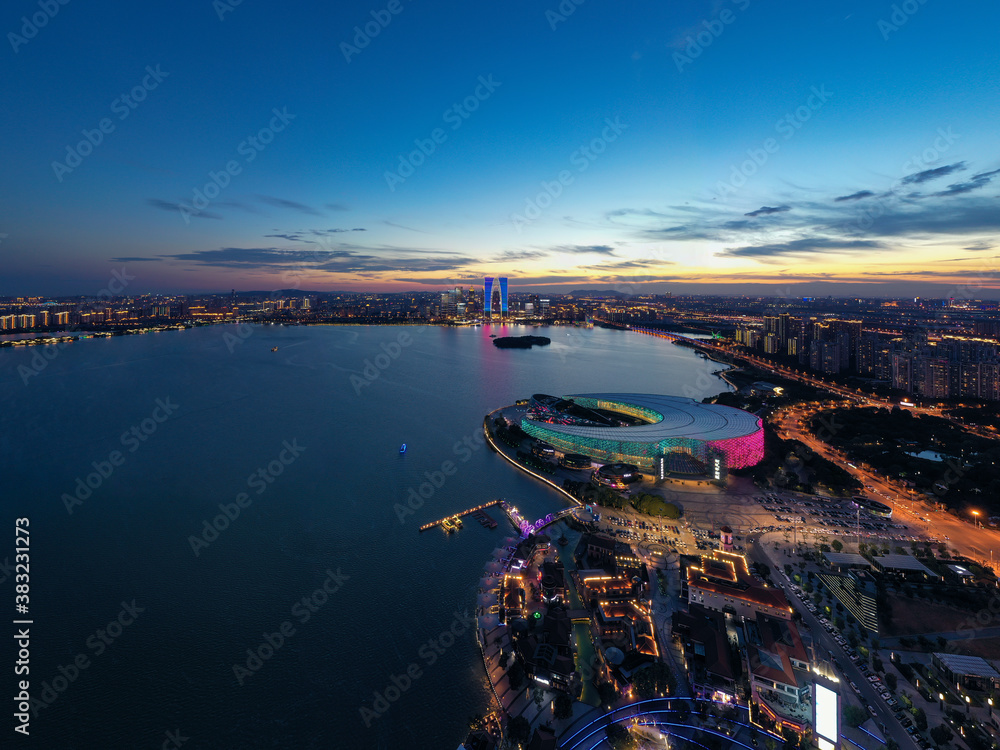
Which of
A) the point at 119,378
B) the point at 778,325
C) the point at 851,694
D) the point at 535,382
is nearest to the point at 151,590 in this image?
the point at 851,694

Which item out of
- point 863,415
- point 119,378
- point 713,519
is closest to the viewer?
point 713,519

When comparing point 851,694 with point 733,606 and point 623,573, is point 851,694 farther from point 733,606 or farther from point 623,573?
point 623,573
